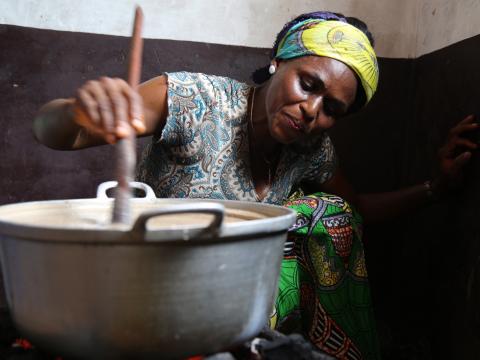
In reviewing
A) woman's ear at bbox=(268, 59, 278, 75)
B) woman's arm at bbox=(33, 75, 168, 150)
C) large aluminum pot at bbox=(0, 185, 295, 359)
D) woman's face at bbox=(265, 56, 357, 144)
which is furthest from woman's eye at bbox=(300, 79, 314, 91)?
large aluminum pot at bbox=(0, 185, 295, 359)

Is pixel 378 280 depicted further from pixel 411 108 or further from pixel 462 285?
pixel 411 108

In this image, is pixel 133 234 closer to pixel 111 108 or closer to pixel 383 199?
pixel 111 108

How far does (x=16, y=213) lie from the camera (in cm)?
→ 94

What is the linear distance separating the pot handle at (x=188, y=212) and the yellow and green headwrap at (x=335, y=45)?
83cm

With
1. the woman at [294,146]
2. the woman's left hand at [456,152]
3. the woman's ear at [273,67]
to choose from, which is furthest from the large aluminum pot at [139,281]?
the woman's left hand at [456,152]

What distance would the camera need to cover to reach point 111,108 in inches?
34.0

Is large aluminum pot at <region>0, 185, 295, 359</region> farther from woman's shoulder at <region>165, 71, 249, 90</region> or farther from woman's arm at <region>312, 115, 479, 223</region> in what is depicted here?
woman's arm at <region>312, 115, 479, 223</region>

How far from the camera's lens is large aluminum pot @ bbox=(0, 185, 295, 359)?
2.24 ft

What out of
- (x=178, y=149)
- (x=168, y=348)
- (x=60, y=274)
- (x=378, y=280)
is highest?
(x=178, y=149)

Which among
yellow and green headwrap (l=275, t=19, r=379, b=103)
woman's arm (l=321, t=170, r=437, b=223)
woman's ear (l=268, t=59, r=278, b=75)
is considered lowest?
woman's arm (l=321, t=170, r=437, b=223)

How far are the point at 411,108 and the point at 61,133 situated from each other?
1474 mm

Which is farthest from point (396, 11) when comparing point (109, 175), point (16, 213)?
point (16, 213)

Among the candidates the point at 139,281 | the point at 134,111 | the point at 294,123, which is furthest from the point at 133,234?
the point at 294,123

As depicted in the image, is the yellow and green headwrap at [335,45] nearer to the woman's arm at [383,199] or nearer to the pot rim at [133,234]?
the woman's arm at [383,199]
